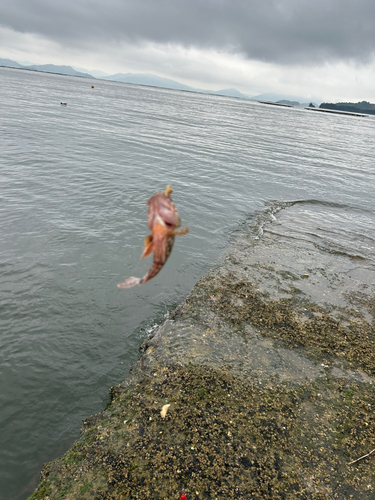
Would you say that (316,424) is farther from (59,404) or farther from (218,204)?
(218,204)

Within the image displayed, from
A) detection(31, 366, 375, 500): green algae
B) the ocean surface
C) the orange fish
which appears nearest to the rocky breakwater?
detection(31, 366, 375, 500): green algae

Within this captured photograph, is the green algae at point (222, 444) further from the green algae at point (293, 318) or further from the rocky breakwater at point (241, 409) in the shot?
the green algae at point (293, 318)

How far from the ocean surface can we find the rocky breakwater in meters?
0.78

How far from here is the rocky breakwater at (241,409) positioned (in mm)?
3928

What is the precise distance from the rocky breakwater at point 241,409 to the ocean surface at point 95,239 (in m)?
0.78

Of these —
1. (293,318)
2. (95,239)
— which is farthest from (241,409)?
(95,239)

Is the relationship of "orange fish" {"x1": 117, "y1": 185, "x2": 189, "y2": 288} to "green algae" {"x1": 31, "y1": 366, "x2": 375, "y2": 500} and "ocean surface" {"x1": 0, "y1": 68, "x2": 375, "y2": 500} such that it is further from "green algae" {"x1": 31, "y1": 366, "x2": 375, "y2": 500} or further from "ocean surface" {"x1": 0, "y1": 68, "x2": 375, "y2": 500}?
"ocean surface" {"x1": 0, "y1": 68, "x2": 375, "y2": 500}

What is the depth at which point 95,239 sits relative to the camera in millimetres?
10711

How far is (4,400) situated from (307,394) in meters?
5.52

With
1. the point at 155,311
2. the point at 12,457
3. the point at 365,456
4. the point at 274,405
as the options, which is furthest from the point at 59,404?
the point at 365,456

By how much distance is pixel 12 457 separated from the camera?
4.58 meters

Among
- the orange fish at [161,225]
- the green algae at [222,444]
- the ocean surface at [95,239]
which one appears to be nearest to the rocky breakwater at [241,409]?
the green algae at [222,444]

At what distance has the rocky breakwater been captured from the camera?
3.93m

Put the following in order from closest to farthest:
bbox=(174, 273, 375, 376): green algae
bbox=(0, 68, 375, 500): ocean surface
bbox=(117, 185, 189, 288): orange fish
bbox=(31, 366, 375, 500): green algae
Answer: bbox=(117, 185, 189, 288): orange fish → bbox=(31, 366, 375, 500): green algae → bbox=(0, 68, 375, 500): ocean surface → bbox=(174, 273, 375, 376): green algae
